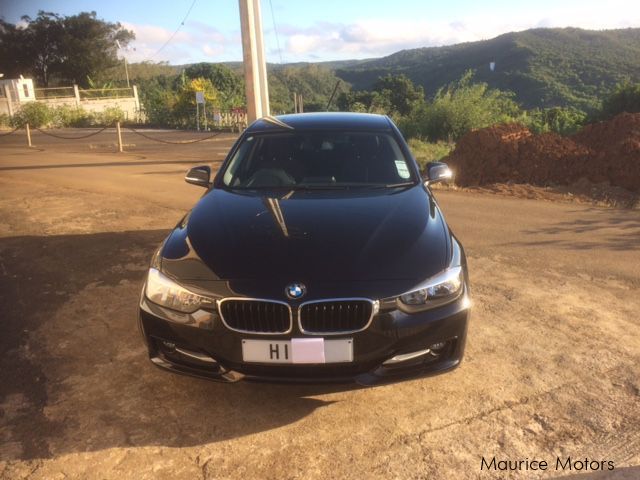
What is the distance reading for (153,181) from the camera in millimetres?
11320

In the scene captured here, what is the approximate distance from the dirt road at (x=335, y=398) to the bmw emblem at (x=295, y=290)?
73 centimetres

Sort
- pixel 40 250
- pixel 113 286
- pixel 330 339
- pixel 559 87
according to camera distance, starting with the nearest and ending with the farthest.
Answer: pixel 330 339 → pixel 113 286 → pixel 40 250 → pixel 559 87

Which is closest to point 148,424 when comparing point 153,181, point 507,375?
point 507,375

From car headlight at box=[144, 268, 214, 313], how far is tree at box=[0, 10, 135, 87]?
73535mm

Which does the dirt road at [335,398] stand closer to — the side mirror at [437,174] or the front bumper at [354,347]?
the front bumper at [354,347]

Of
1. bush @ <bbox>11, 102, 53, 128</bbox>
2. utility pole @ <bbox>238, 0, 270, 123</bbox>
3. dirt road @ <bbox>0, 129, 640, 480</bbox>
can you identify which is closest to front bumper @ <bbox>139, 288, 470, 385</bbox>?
dirt road @ <bbox>0, 129, 640, 480</bbox>

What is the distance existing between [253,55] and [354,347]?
40.0 ft

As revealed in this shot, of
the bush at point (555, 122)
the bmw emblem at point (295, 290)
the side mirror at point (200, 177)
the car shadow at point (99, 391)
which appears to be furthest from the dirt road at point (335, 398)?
the bush at point (555, 122)

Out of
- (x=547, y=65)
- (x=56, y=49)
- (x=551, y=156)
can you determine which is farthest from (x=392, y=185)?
(x=56, y=49)

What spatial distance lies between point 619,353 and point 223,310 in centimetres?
263

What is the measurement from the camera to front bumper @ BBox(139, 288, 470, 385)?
261cm

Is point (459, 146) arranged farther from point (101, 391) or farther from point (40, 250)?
point (101, 391)

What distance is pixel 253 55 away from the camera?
13.4 meters

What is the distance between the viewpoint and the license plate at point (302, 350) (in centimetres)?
255
